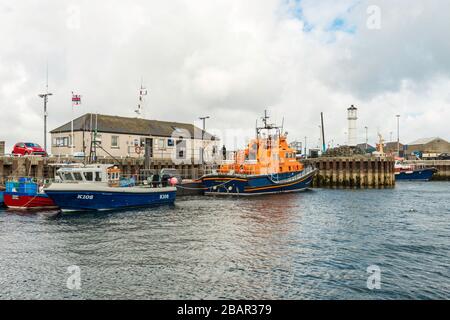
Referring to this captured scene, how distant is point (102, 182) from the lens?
Result: 97.0 feet

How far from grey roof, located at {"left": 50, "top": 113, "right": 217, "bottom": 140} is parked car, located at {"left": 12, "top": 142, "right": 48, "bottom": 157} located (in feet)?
20.8

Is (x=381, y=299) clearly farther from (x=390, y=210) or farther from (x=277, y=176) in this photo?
(x=277, y=176)

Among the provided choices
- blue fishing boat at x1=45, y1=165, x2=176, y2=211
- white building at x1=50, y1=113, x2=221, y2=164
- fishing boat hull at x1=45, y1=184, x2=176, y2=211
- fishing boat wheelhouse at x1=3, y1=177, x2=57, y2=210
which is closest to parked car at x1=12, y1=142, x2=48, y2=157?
white building at x1=50, y1=113, x2=221, y2=164

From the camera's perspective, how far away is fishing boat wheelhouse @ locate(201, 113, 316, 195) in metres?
42.1

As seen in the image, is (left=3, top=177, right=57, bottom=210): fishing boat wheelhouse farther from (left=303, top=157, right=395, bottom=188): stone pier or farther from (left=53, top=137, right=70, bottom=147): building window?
(left=303, top=157, right=395, bottom=188): stone pier

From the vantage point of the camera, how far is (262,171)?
148 ft

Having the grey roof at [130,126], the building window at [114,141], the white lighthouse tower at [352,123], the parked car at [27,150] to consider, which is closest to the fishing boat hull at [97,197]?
the parked car at [27,150]

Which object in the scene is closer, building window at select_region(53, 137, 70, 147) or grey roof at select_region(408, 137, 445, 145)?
building window at select_region(53, 137, 70, 147)

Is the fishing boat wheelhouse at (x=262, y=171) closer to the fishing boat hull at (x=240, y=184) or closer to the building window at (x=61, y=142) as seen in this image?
the fishing boat hull at (x=240, y=184)

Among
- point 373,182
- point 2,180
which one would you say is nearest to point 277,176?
point 373,182

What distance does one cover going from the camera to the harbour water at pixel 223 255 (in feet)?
39.8

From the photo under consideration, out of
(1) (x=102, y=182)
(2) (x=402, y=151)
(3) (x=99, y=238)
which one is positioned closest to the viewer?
(3) (x=99, y=238)

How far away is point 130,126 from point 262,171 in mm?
21006

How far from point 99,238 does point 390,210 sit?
74.8 feet
